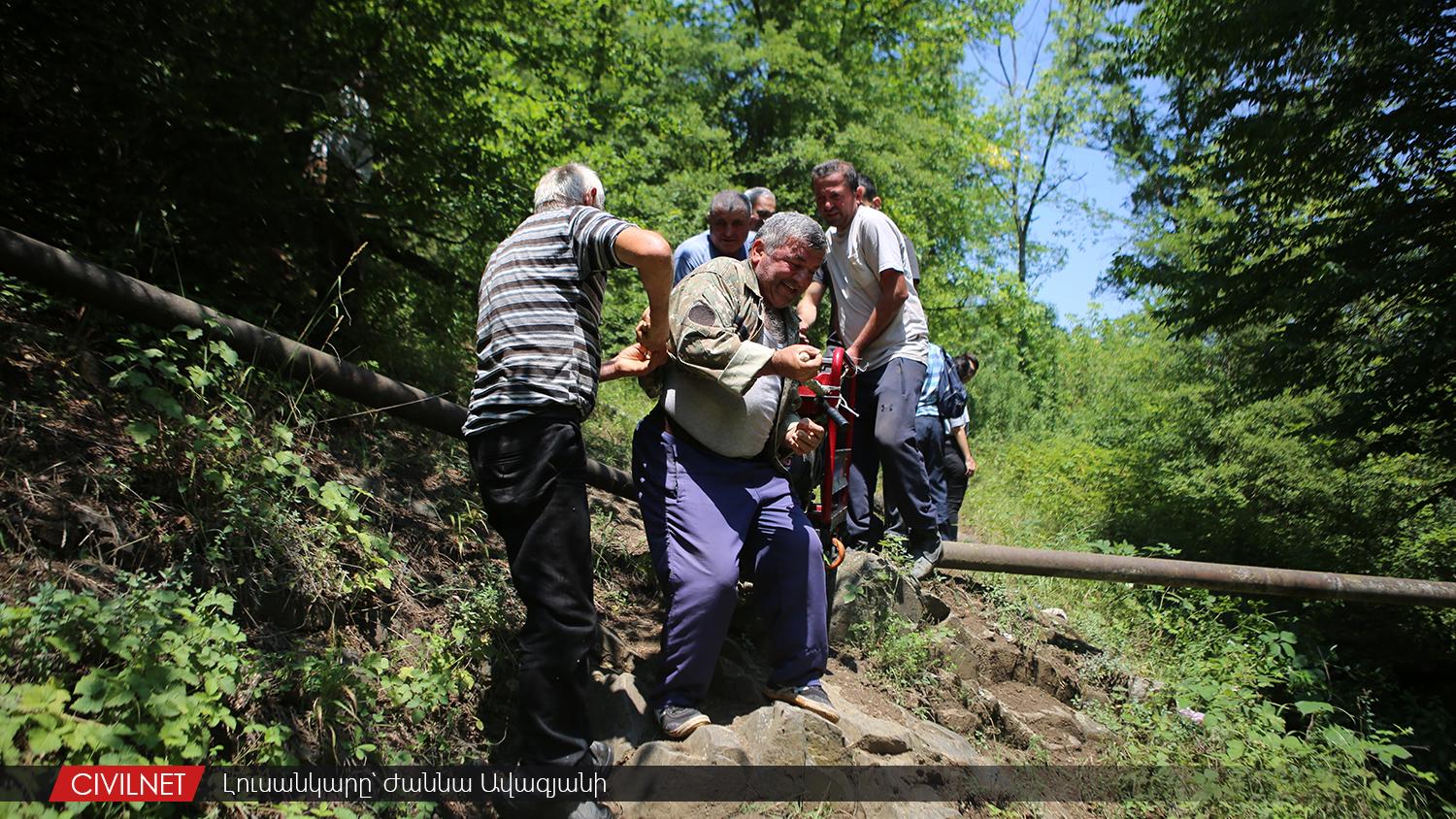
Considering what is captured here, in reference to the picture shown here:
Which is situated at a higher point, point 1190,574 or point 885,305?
point 885,305

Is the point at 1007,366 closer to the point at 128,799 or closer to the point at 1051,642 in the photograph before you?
the point at 1051,642

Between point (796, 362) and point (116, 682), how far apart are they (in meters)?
2.34

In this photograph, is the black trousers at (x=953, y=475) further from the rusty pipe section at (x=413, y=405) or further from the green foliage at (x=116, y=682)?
the green foliage at (x=116, y=682)

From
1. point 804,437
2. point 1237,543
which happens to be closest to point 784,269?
point 804,437

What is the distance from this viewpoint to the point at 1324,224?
7895 mm

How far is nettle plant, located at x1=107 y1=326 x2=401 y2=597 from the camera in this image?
3211 millimetres

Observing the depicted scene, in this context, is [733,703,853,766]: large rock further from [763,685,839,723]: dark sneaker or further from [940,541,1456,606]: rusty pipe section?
[940,541,1456,606]: rusty pipe section

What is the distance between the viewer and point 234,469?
11.0 feet

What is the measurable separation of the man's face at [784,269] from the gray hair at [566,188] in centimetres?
83

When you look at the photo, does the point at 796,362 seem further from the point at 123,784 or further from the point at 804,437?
the point at 123,784

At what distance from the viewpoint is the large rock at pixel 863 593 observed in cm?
460

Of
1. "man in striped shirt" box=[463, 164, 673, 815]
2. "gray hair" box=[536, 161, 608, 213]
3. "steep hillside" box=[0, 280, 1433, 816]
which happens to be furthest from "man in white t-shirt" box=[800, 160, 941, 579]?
"man in striped shirt" box=[463, 164, 673, 815]

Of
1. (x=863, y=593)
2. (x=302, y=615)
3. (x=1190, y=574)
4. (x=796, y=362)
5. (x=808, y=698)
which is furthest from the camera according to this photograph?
(x=1190, y=574)

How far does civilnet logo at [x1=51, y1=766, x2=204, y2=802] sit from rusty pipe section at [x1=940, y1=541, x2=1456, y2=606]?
12.3 feet
